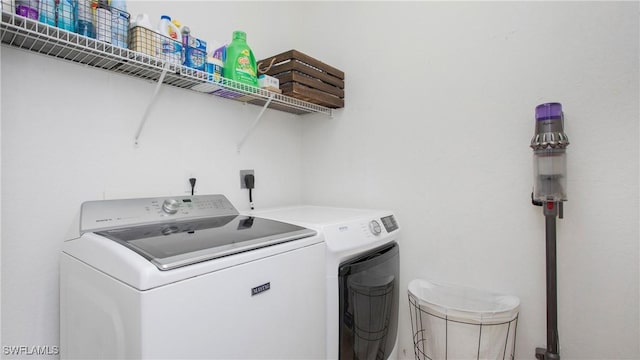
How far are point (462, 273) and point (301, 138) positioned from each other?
1.34 meters

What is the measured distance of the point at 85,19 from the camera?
39.3 inches

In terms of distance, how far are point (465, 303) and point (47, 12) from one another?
200cm

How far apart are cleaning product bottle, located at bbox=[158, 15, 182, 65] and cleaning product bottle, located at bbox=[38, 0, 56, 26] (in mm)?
314

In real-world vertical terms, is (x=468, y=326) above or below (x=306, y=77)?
below

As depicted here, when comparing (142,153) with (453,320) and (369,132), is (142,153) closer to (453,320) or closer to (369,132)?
(369,132)

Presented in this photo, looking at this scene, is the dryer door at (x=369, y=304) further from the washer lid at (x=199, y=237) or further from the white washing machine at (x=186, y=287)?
the washer lid at (x=199, y=237)

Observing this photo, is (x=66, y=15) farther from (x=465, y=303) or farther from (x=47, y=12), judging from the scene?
(x=465, y=303)

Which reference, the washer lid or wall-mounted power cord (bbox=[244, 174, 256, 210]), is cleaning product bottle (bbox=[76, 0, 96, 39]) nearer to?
the washer lid

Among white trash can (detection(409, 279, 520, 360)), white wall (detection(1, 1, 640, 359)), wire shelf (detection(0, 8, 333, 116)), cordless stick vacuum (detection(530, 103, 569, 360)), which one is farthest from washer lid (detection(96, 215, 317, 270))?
cordless stick vacuum (detection(530, 103, 569, 360))

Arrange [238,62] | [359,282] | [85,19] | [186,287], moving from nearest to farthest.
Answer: [186,287], [85,19], [359,282], [238,62]

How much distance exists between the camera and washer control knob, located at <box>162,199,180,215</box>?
1274 millimetres

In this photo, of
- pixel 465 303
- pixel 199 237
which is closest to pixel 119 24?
pixel 199 237

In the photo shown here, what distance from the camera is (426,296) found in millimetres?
1574

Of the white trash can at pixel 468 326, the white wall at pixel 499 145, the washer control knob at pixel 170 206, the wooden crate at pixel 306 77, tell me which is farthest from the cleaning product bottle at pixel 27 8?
the white trash can at pixel 468 326
